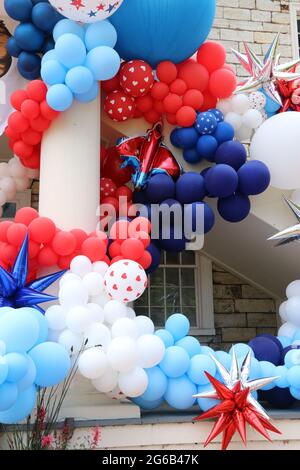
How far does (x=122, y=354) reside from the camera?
276 centimetres

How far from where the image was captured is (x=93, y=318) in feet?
9.87

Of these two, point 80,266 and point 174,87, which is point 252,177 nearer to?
point 174,87

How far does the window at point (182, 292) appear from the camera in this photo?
569cm

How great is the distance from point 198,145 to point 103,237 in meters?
1.19

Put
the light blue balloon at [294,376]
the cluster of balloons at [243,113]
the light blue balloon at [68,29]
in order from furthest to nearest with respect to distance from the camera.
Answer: the cluster of balloons at [243,113] → the light blue balloon at [68,29] → the light blue balloon at [294,376]

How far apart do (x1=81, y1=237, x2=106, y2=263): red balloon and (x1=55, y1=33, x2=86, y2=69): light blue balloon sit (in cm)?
130

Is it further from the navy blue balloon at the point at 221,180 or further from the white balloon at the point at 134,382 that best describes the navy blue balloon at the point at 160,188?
the white balloon at the point at 134,382

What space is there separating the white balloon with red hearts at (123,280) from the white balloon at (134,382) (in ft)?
1.68

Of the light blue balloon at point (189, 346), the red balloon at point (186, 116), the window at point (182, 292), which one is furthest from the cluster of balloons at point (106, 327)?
the window at point (182, 292)

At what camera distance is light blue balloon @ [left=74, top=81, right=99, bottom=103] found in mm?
3689

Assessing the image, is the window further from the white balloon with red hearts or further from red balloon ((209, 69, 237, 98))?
the white balloon with red hearts

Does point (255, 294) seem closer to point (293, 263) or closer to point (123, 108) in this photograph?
point (293, 263)

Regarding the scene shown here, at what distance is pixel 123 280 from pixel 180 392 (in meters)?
0.79

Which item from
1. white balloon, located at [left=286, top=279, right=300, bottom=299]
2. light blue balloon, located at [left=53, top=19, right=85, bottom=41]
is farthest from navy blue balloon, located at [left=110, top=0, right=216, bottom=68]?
white balloon, located at [left=286, top=279, right=300, bottom=299]
